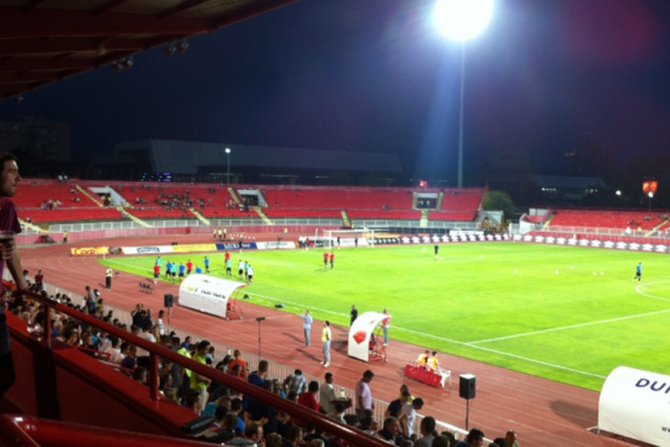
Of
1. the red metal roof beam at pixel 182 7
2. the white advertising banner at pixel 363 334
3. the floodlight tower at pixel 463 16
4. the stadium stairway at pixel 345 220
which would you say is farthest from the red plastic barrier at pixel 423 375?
the floodlight tower at pixel 463 16

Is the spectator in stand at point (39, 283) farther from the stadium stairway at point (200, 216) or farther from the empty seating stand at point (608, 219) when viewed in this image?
the empty seating stand at point (608, 219)

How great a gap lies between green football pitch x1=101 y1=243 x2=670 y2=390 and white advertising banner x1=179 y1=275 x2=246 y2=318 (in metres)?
4.30

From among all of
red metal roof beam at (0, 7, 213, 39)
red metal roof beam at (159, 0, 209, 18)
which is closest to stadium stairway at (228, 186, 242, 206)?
red metal roof beam at (0, 7, 213, 39)

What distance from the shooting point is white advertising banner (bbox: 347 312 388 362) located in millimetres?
22992

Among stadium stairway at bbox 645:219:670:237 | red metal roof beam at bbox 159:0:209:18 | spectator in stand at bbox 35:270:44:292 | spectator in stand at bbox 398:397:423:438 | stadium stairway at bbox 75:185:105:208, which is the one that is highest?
red metal roof beam at bbox 159:0:209:18

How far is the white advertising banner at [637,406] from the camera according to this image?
15.1 meters

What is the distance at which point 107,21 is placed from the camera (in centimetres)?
1047

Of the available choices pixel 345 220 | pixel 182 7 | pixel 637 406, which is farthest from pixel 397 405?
pixel 345 220

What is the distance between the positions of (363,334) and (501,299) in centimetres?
1620

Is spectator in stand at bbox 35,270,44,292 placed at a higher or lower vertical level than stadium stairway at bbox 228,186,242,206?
lower

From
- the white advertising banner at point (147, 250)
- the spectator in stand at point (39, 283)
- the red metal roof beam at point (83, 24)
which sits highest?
the red metal roof beam at point (83, 24)

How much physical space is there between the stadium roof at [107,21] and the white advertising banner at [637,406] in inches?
493

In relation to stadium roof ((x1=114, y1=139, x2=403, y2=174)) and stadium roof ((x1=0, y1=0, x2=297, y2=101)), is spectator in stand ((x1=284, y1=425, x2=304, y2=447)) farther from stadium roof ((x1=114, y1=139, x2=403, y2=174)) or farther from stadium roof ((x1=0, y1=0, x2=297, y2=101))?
stadium roof ((x1=114, y1=139, x2=403, y2=174))

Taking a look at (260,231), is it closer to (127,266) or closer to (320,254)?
(320,254)
